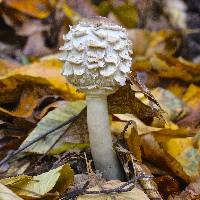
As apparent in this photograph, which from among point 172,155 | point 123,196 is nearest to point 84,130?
point 172,155

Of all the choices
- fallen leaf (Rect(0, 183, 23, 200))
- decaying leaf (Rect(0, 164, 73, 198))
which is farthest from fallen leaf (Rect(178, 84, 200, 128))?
fallen leaf (Rect(0, 183, 23, 200))

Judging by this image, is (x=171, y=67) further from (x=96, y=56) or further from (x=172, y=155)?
(x=96, y=56)

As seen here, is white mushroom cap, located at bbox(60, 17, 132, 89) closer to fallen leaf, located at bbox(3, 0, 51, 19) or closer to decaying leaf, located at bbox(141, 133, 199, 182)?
decaying leaf, located at bbox(141, 133, 199, 182)

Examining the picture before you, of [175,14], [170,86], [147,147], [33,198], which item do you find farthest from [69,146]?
[175,14]

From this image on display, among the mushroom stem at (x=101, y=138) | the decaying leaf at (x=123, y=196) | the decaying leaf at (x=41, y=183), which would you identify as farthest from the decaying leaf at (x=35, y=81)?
the decaying leaf at (x=123, y=196)

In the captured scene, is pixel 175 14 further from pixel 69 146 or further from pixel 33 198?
pixel 33 198
